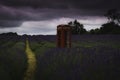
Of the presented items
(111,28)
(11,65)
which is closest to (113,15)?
(111,28)

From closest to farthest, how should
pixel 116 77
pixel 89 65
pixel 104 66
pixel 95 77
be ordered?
pixel 116 77, pixel 95 77, pixel 104 66, pixel 89 65

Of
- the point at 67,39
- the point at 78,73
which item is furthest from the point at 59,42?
the point at 78,73

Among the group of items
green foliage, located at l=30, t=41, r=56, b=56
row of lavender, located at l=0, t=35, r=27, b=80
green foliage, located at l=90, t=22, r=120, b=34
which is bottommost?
green foliage, located at l=30, t=41, r=56, b=56

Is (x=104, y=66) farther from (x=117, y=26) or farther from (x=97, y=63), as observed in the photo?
(x=117, y=26)

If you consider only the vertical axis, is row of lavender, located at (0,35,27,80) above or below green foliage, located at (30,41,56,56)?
above

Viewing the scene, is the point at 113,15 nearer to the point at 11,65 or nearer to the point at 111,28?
the point at 111,28

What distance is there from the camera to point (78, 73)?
7086 millimetres

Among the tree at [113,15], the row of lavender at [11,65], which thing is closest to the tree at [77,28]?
the tree at [113,15]

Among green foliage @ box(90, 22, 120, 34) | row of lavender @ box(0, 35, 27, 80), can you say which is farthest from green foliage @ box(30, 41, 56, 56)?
green foliage @ box(90, 22, 120, 34)

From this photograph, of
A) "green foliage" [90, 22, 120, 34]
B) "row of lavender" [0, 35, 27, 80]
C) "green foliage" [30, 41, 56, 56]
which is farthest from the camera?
"green foliage" [90, 22, 120, 34]

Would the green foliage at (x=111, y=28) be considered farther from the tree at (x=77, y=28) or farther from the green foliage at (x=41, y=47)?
the green foliage at (x=41, y=47)

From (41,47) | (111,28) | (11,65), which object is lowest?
(41,47)

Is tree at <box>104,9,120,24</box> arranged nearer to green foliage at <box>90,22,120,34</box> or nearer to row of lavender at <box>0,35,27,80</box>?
green foliage at <box>90,22,120,34</box>

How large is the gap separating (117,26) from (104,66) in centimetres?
5461
